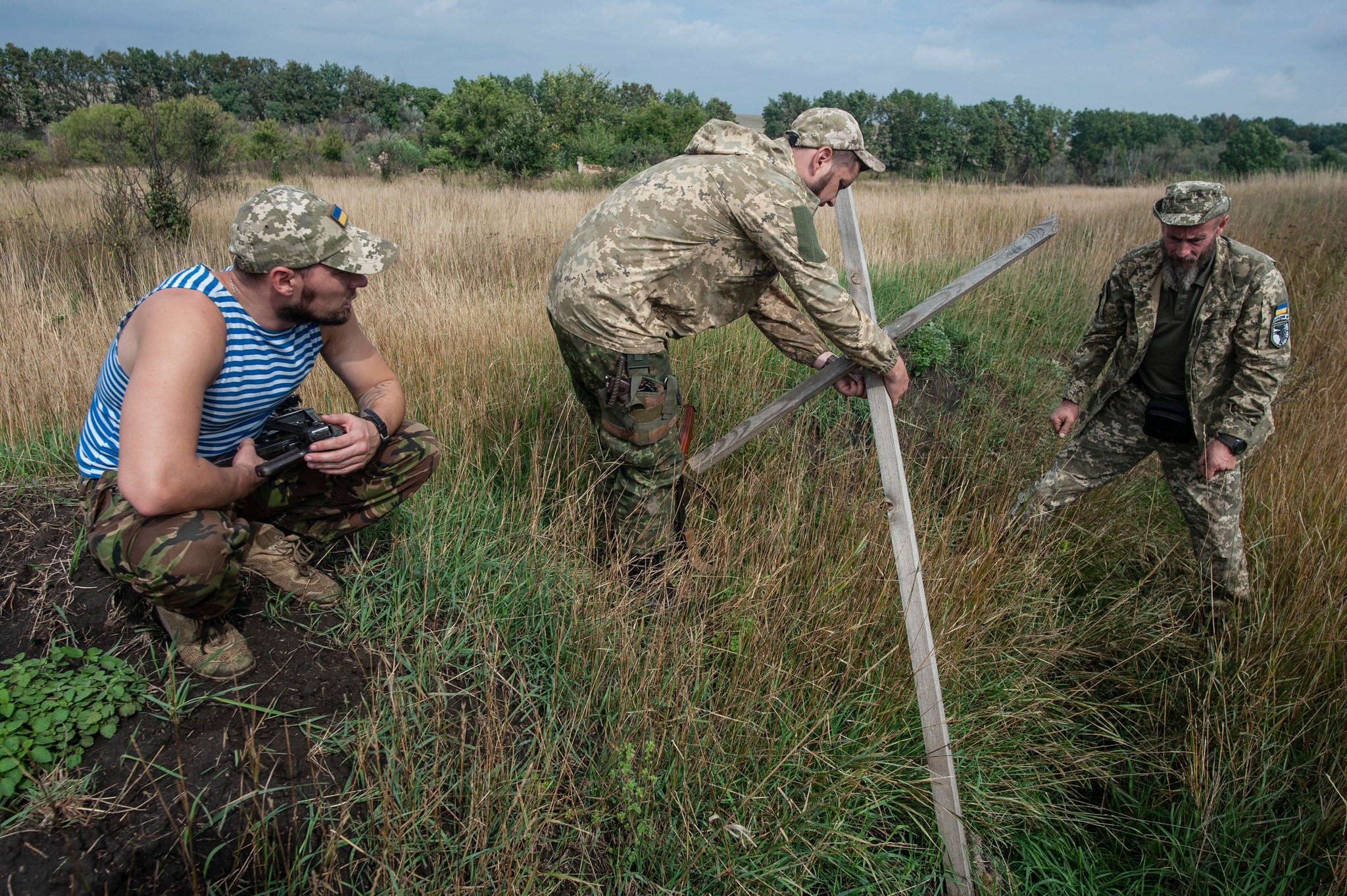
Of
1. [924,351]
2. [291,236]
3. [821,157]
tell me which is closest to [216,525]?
[291,236]

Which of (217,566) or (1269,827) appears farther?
(1269,827)

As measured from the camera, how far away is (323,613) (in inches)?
97.0

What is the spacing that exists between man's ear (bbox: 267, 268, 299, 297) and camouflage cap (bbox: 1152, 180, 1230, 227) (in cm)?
334

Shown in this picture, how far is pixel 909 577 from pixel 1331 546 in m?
2.28

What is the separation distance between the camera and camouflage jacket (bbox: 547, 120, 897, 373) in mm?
2609

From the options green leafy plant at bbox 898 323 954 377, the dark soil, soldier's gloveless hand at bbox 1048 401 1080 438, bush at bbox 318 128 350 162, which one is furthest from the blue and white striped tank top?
bush at bbox 318 128 350 162

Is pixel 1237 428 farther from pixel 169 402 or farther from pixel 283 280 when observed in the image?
pixel 169 402

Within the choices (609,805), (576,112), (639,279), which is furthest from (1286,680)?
(576,112)

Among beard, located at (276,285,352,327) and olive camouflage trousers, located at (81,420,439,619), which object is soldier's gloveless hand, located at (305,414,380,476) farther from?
beard, located at (276,285,352,327)

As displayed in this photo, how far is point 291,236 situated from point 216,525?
883 mm

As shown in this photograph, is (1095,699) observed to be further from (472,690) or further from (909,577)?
(472,690)

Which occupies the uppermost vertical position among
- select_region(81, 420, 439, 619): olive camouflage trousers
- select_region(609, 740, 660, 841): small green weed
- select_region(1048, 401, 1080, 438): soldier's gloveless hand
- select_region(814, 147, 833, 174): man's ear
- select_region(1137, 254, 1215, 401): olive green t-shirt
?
select_region(814, 147, 833, 174): man's ear

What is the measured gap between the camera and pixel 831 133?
9.13ft

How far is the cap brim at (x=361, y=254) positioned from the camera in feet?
7.35
